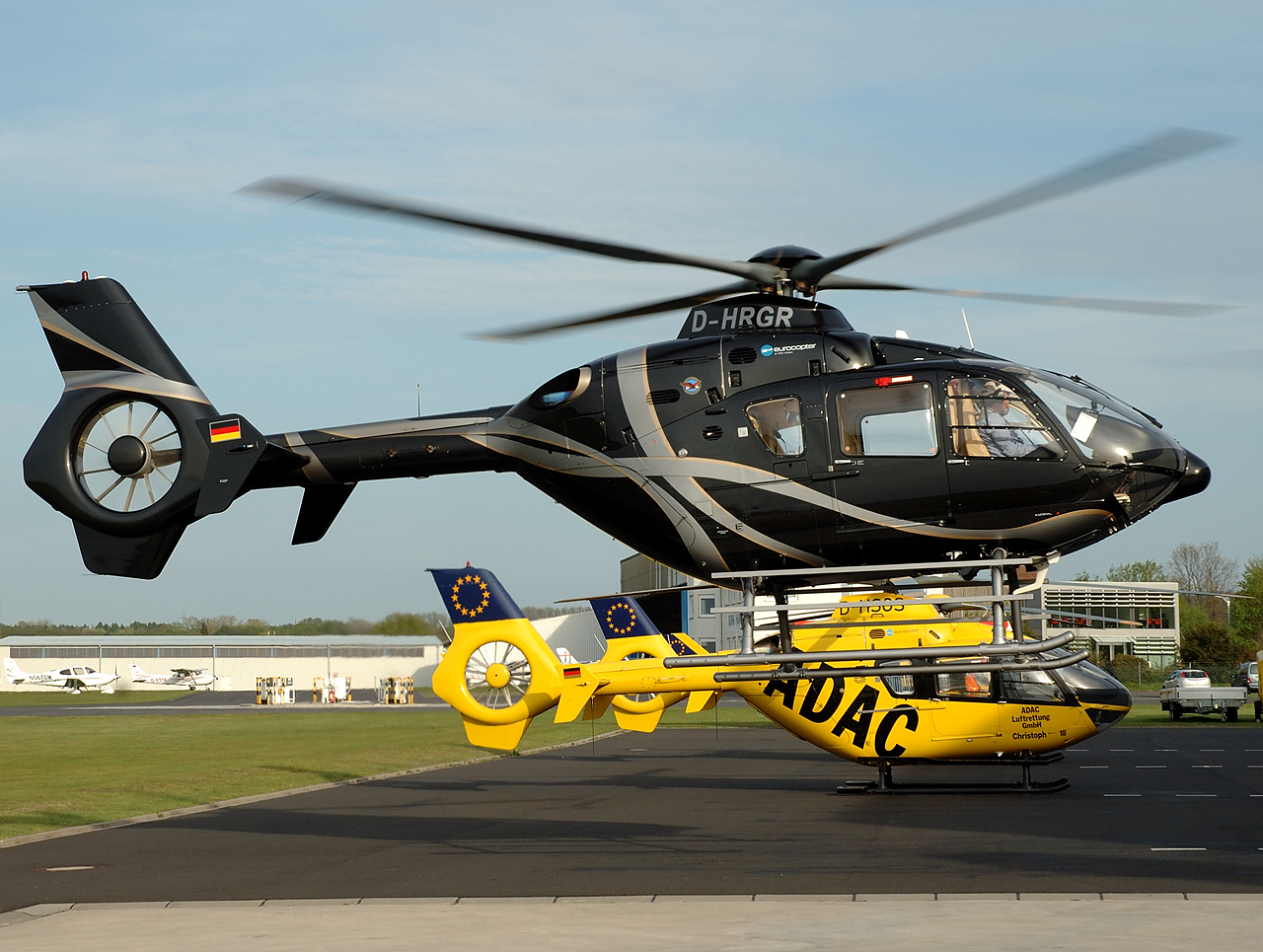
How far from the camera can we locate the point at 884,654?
11898 millimetres

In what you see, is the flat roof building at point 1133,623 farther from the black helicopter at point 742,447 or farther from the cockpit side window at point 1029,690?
the black helicopter at point 742,447

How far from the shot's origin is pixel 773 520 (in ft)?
40.9

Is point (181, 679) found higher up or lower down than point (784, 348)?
lower down

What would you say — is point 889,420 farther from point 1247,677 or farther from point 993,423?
point 1247,677

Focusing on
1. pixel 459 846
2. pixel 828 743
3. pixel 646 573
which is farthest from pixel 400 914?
pixel 646 573

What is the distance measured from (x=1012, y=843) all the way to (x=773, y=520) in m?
6.22

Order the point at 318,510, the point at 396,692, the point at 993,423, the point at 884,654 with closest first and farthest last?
1. the point at 884,654
2. the point at 993,423
3. the point at 318,510
4. the point at 396,692

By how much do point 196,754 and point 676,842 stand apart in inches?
821

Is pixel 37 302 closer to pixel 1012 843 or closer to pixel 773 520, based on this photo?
pixel 773 520

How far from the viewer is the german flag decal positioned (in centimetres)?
1402

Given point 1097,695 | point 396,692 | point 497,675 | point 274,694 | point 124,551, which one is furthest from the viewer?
point 274,694

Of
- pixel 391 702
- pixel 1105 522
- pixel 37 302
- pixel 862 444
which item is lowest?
pixel 391 702

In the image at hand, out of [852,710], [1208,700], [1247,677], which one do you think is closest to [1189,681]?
[1208,700]

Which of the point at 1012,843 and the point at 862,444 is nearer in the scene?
the point at 862,444
